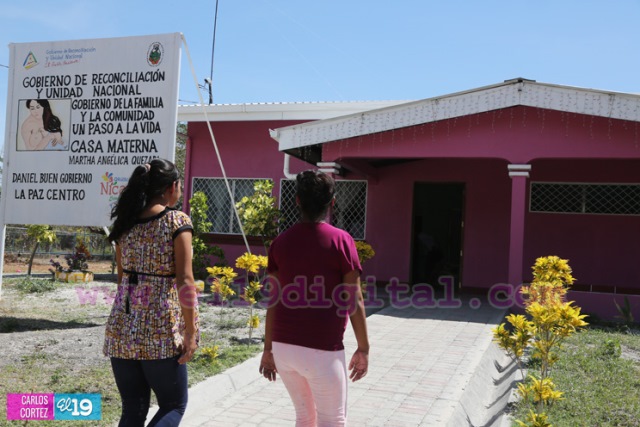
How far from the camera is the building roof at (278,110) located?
11203 mm

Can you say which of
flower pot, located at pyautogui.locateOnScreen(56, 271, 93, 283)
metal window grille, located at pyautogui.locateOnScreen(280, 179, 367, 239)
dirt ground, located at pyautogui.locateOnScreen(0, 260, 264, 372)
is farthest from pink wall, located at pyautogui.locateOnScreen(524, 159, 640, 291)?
flower pot, located at pyautogui.locateOnScreen(56, 271, 93, 283)

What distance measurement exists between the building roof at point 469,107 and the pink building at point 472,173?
0.05ft

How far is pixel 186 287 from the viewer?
9.01 feet

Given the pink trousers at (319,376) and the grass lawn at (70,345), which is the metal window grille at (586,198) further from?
the pink trousers at (319,376)

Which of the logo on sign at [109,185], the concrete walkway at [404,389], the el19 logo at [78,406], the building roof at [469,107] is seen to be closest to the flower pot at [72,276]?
the logo on sign at [109,185]

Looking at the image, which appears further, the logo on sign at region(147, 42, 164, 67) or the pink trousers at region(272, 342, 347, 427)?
the logo on sign at region(147, 42, 164, 67)

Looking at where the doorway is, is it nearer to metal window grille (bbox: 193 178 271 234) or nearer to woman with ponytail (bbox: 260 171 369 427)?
metal window grille (bbox: 193 178 271 234)

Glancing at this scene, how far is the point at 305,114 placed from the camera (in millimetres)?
11453

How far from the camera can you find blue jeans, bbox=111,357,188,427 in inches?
107

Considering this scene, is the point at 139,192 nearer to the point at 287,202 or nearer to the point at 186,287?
the point at 186,287

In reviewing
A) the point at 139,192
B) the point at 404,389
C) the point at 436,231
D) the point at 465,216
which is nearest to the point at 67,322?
the point at 404,389

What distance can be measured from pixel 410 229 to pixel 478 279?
1.59 metres

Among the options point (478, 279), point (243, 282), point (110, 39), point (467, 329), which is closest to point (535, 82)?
point (467, 329)

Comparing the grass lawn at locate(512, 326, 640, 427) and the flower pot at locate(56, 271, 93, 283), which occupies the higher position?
the grass lawn at locate(512, 326, 640, 427)
